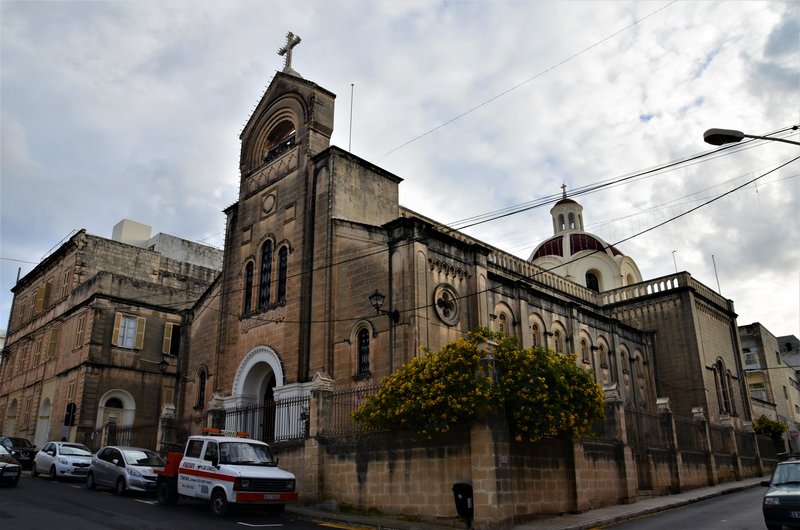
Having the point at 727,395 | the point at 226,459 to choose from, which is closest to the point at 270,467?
the point at 226,459

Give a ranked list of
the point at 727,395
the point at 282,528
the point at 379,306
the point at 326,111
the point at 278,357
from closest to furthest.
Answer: the point at 282,528 < the point at 379,306 < the point at 278,357 < the point at 326,111 < the point at 727,395

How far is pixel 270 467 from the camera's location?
1545 cm

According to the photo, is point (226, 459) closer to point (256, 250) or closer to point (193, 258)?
point (256, 250)

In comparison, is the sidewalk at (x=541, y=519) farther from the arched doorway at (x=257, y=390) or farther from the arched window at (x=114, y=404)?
the arched window at (x=114, y=404)

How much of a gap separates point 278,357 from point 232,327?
14.3ft

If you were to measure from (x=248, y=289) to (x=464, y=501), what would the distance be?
15.9 m

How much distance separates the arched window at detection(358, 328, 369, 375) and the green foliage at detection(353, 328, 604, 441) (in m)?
4.74

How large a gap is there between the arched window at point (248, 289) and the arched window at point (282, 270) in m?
2.11

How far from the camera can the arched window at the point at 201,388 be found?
27141 millimetres

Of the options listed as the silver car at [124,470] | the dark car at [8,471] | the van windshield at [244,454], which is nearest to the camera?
the van windshield at [244,454]

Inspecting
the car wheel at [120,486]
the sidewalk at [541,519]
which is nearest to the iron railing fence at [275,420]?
the sidewalk at [541,519]

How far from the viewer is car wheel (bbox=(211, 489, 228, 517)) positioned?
14320mm

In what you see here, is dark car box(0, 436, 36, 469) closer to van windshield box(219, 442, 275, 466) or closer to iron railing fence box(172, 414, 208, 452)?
iron railing fence box(172, 414, 208, 452)

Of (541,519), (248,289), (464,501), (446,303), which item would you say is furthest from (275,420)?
(541,519)
